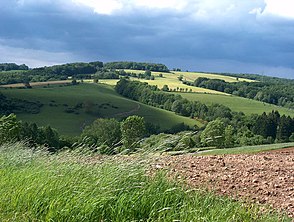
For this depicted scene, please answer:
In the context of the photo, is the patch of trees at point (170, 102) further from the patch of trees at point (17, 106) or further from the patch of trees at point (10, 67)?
the patch of trees at point (10, 67)

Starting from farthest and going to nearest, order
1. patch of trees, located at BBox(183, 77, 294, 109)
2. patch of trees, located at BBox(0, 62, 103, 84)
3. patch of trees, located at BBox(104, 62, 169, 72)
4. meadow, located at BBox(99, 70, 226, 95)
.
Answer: patch of trees, located at BBox(104, 62, 169, 72), patch of trees, located at BBox(0, 62, 103, 84), meadow, located at BBox(99, 70, 226, 95), patch of trees, located at BBox(183, 77, 294, 109)

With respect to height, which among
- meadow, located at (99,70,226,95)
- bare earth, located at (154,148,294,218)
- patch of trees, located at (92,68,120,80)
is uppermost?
bare earth, located at (154,148,294,218)

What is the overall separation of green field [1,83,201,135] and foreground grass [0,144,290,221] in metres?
68.4

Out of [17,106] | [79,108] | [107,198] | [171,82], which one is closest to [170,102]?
[79,108]

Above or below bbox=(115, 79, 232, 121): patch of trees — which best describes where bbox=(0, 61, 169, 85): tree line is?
above

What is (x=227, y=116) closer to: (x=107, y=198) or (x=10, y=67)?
(x=107, y=198)

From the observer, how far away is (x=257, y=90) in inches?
4975

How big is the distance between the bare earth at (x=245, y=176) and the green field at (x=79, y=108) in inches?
2557

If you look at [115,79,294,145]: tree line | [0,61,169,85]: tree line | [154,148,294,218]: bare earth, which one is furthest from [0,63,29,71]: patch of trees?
[154,148,294,218]: bare earth

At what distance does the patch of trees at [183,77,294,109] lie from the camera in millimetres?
114938

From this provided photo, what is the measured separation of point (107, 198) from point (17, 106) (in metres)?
90.4

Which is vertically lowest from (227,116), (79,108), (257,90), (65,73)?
(79,108)

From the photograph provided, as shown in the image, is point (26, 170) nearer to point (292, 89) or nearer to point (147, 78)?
point (292, 89)

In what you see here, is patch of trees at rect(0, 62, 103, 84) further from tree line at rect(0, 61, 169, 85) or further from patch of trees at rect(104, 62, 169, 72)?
patch of trees at rect(104, 62, 169, 72)
